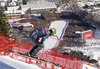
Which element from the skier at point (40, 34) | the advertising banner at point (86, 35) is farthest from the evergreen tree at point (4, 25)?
the advertising banner at point (86, 35)

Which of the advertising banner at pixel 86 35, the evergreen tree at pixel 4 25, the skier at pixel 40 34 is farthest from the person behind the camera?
the advertising banner at pixel 86 35

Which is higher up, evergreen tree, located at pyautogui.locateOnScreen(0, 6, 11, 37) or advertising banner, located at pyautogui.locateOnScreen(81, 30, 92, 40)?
evergreen tree, located at pyautogui.locateOnScreen(0, 6, 11, 37)

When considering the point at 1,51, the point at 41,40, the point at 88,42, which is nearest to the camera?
the point at 41,40

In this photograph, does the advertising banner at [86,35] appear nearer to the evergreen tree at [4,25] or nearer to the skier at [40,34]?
the evergreen tree at [4,25]

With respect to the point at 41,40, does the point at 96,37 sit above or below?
below

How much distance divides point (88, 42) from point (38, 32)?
1708 cm

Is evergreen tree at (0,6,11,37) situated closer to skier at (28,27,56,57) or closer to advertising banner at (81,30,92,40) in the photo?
skier at (28,27,56,57)

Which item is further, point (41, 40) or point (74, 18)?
point (74, 18)

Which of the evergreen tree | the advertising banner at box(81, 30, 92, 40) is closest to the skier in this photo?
the evergreen tree

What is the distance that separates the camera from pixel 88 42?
74.7 ft

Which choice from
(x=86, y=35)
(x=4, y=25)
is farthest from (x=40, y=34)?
(x=86, y=35)

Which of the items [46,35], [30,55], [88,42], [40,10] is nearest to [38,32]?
[46,35]

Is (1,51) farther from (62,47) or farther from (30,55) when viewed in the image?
(62,47)

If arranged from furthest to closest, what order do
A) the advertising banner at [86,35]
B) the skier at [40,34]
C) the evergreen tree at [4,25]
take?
the advertising banner at [86,35], the evergreen tree at [4,25], the skier at [40,34]
